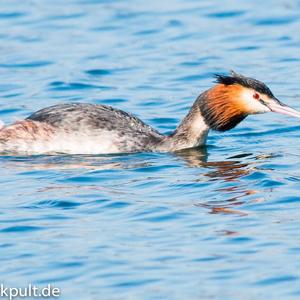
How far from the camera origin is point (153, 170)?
13.6m

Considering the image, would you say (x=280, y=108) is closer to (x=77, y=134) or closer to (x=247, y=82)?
(x=247, y=82)

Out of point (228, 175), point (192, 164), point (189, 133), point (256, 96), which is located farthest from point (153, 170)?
point (256, 96)

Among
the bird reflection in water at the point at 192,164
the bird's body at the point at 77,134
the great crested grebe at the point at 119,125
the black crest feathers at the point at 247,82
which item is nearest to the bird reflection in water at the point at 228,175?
the bird reflection in water at the point at 192,164

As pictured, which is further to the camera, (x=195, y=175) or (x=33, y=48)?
(x=33, y=48)

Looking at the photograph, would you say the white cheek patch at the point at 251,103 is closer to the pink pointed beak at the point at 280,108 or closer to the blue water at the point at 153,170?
the pink pointed beak at the point at 280,108

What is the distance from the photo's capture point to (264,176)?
42.9ft

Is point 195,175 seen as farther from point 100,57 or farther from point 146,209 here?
point 100,57

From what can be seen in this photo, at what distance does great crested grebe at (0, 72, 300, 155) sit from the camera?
14.3m

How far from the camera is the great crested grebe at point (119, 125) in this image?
14.3 m

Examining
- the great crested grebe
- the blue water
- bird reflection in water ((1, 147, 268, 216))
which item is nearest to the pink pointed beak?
the great crested grebe

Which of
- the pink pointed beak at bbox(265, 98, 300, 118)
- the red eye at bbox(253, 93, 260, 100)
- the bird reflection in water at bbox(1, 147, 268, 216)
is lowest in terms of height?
the bird reflection in water at bbox(1, 147, 268, 216)

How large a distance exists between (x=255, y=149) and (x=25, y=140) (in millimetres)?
2786

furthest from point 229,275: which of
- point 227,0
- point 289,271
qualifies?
point 227,0

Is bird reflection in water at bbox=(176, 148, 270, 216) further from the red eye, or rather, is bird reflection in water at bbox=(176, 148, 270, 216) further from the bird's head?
the red eye
